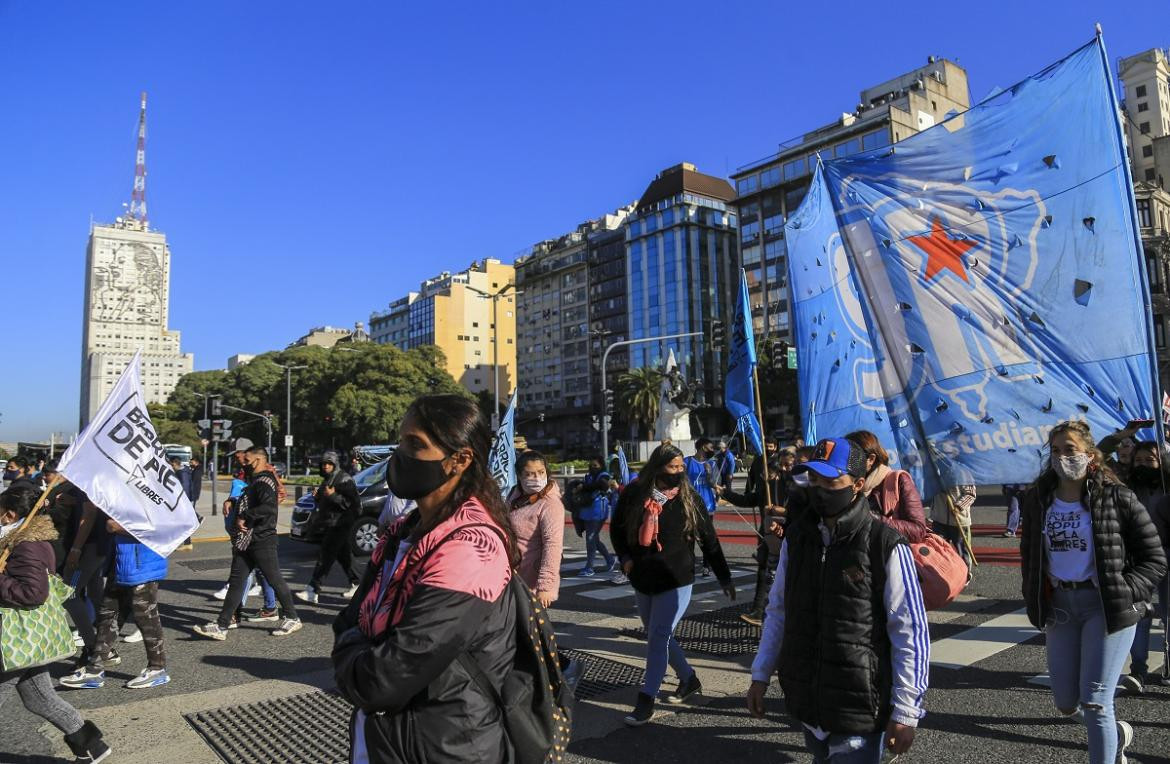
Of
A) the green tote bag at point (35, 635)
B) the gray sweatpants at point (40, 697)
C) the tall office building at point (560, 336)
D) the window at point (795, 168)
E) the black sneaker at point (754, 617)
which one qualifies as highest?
the window at point (795, 168)

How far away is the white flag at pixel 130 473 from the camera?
5629mm

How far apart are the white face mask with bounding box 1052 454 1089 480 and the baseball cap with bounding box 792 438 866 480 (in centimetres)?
165

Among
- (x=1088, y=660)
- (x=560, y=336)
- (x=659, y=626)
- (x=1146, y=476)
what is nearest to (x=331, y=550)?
(x=659, y=626)

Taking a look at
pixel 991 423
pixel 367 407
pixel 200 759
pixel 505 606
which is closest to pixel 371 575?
pixel 505 606

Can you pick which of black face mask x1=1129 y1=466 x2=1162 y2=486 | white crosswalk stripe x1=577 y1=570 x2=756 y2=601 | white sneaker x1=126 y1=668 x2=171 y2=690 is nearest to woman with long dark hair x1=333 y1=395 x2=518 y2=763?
white sneaker x1=126 y1=668 x2=171 y2=690

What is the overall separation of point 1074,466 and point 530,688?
3.10 meters

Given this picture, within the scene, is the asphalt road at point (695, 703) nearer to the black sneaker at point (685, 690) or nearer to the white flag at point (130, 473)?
the black sneaker at point (685, 690)

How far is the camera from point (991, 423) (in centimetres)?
560

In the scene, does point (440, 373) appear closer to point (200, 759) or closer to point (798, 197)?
point (798, 197)

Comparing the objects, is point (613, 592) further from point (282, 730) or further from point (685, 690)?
point (282, 730)

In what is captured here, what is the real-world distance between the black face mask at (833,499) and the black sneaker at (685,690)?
290 centimetres

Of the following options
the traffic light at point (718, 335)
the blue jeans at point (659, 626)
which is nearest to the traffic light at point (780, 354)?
the traffic light at point (718, 335)

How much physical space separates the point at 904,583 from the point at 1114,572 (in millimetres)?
1738

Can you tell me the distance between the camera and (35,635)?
4086 mm
